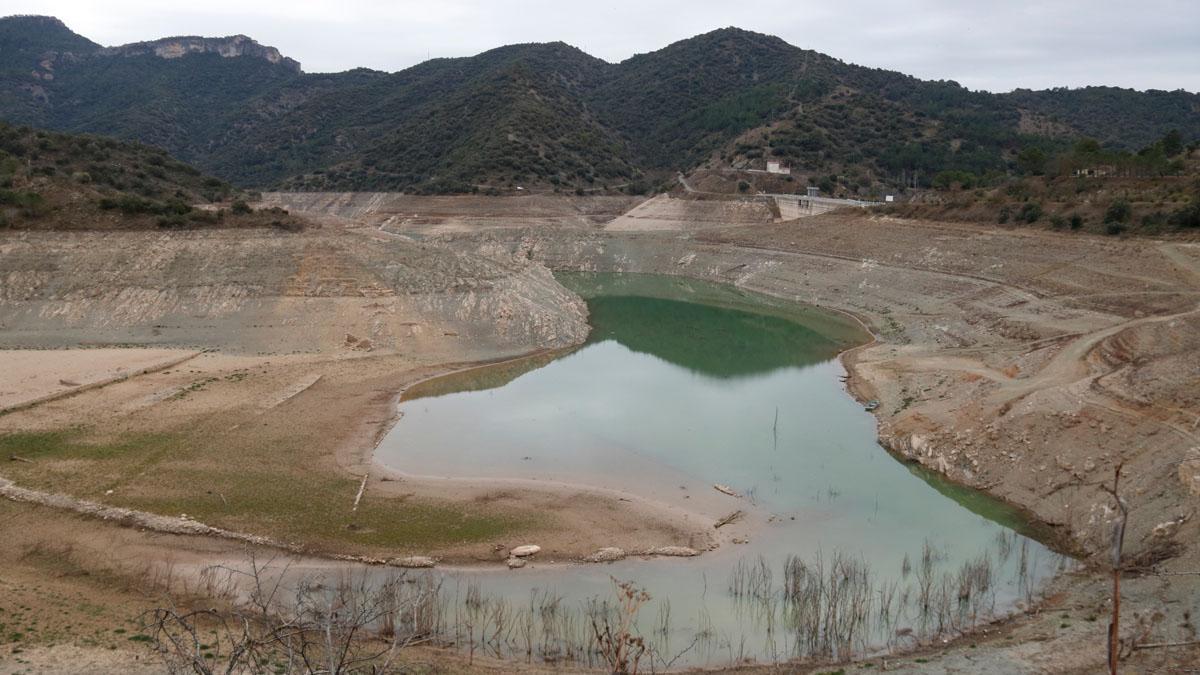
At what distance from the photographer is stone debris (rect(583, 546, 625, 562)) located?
58.2 ft

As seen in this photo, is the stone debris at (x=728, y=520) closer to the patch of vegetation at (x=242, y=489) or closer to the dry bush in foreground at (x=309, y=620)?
the patch of vegetation at (x=242, y=489)

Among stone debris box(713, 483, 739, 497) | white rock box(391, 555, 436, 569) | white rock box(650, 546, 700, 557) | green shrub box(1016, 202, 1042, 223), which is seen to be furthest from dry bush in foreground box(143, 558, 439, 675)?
green shrub box(1016, 202, 1042, 223)

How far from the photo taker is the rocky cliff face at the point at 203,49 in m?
175

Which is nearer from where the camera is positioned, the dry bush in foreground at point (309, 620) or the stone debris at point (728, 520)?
the dry bush in foreground at point (309, 620)

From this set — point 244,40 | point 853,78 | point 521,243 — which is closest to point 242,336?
point 521,243

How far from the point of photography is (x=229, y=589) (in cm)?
1566

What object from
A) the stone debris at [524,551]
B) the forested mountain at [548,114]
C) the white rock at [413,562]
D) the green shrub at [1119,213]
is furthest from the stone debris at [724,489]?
the forested mountain at [548,114]

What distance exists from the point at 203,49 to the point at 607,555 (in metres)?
194

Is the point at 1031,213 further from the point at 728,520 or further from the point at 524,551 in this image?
the point at 524,551

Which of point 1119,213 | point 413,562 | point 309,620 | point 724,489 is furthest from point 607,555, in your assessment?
point 1119,213

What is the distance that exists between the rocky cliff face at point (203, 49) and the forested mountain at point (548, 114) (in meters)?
0.38

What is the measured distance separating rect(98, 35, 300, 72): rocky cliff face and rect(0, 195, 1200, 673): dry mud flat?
15446 centimetres

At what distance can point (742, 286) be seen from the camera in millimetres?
60656

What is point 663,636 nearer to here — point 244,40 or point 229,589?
point 229,589
